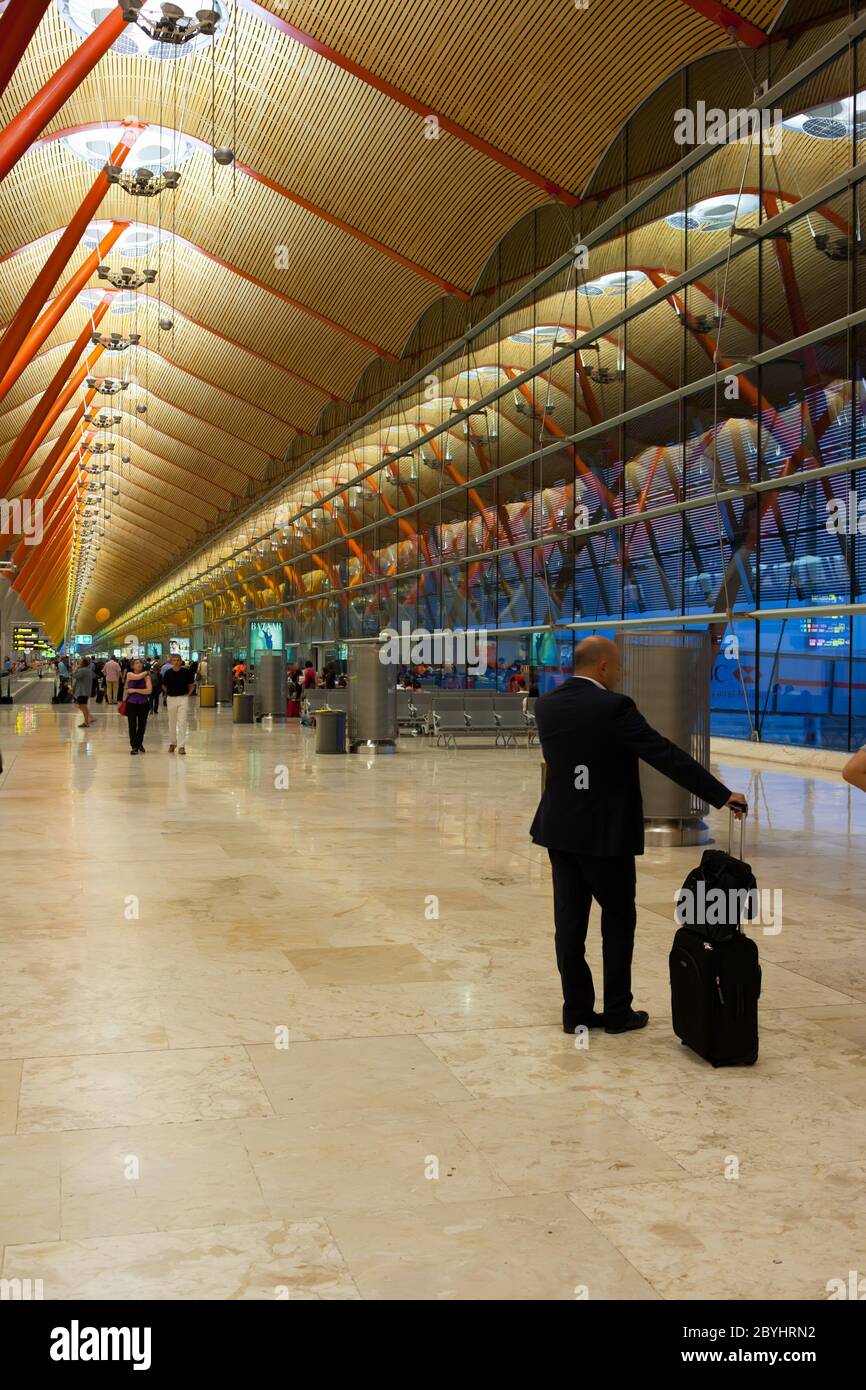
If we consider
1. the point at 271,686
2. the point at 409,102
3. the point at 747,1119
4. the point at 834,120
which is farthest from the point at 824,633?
the point at 747,1119

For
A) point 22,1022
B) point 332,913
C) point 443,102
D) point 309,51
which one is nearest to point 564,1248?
point 22,1022

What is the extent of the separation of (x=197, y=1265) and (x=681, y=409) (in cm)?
1809

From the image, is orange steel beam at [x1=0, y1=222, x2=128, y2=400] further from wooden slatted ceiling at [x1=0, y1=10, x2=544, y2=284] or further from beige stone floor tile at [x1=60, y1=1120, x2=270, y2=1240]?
beige stone floor tile at [x1=60, y1=1120, x2=270, y2=1240]

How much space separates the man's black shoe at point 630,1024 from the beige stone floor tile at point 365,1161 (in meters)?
1.18

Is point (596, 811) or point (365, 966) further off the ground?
point (596, 811)

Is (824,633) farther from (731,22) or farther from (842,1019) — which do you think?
(842,1019)

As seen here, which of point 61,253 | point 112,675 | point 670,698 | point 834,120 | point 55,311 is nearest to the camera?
point 670,698

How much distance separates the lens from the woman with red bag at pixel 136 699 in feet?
65.9

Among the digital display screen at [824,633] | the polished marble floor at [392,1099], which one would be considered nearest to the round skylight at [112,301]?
the digital display screen at [824,633]

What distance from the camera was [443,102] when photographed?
837 inches

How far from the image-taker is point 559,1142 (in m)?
3.92

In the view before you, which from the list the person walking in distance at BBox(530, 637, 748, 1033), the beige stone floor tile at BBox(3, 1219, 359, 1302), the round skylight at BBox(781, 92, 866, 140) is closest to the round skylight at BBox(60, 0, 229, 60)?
the round skylight at BBox(781, 92, 866, 140)

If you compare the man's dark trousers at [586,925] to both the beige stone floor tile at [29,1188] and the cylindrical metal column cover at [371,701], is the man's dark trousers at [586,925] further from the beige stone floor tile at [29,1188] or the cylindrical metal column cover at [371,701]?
the cylindrical metal column cover at [371,701]

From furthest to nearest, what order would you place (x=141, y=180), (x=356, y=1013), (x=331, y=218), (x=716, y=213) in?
(x=331, y=218)
(x=141, y=180)
(x=716, y=213)
(x=356, y=1013)
